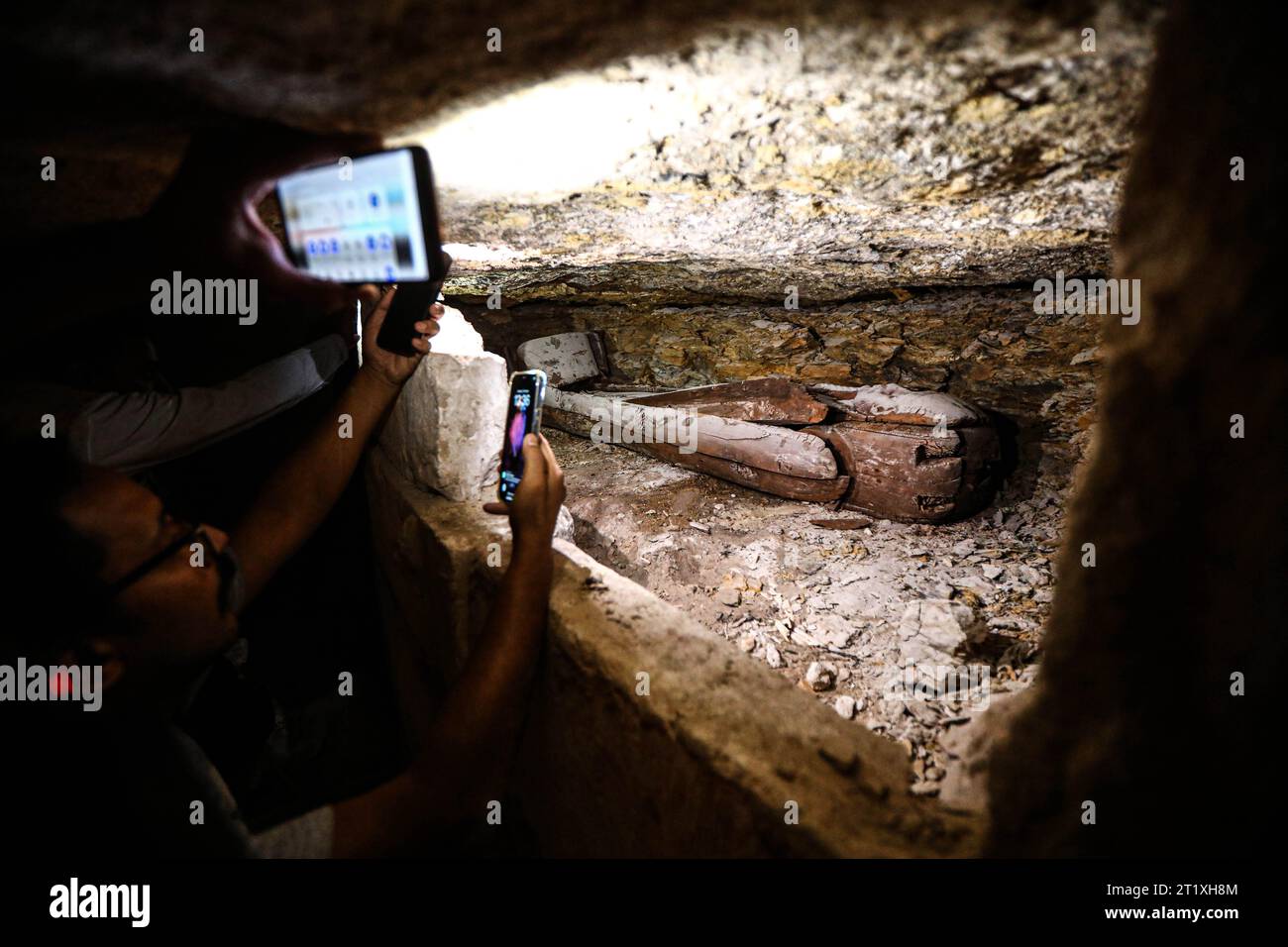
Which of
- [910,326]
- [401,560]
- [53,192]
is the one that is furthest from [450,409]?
[910,326]

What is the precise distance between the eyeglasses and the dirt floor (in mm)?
1892

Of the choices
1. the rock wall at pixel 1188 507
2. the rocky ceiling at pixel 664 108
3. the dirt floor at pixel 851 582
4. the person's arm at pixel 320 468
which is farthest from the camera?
the dirt floor at pixel 851 582

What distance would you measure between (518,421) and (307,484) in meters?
0.99

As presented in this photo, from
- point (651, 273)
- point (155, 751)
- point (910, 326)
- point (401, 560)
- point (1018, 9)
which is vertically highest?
point (651, 273)

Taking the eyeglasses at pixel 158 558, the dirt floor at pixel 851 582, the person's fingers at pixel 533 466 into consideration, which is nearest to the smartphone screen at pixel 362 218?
the person's fingers at pixel 533 466

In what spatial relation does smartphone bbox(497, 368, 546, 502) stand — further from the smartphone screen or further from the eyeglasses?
the eyeglasses

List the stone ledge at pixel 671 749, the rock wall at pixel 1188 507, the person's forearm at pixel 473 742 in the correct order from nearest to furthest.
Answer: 1. the rock wall at pixel 1188 507
2. the stone ledge at pixel 671 749
3. the person's forearm at pixel 473 742

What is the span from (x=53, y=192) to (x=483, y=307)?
14.6ft

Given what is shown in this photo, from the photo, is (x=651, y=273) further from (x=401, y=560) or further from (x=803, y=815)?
(x=803, y=815)

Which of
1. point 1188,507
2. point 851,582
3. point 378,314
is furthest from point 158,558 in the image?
point 851,582

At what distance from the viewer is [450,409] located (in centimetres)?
208

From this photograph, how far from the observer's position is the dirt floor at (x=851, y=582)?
2109 mm

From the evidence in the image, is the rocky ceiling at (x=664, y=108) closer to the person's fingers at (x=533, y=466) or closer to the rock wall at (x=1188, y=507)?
the rock wall at (x=1188, y=507)

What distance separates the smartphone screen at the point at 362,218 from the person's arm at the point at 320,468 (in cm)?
50
